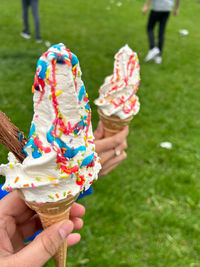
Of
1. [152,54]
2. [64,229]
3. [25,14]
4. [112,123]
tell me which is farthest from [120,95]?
[152,54]

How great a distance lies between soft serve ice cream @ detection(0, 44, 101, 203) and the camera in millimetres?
1156

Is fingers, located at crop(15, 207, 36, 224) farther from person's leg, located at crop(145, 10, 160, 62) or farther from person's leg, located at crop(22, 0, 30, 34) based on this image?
person's leg, located at crop(145, 10, 160, 62)

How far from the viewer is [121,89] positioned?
7.72 feet

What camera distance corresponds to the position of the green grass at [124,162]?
2.18m

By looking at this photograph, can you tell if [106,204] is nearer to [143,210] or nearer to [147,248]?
[143,210]

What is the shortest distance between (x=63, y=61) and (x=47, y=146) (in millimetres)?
432

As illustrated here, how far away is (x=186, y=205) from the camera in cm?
289

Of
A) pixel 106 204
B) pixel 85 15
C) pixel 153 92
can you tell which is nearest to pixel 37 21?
pixel 85 15

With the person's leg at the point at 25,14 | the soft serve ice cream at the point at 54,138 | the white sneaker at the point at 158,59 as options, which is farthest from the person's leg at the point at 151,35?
the soft serve ice cream at the point at 54,138

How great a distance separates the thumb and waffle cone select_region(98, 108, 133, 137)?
4.02 ft

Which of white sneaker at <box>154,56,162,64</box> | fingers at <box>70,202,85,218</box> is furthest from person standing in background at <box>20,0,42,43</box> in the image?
white sneaker at <box>154,56,162,64</box>

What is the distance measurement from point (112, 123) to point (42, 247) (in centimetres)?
144

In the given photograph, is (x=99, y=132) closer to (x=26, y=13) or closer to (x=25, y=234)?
(x=25, y=234)

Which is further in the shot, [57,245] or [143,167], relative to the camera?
[143,167]
